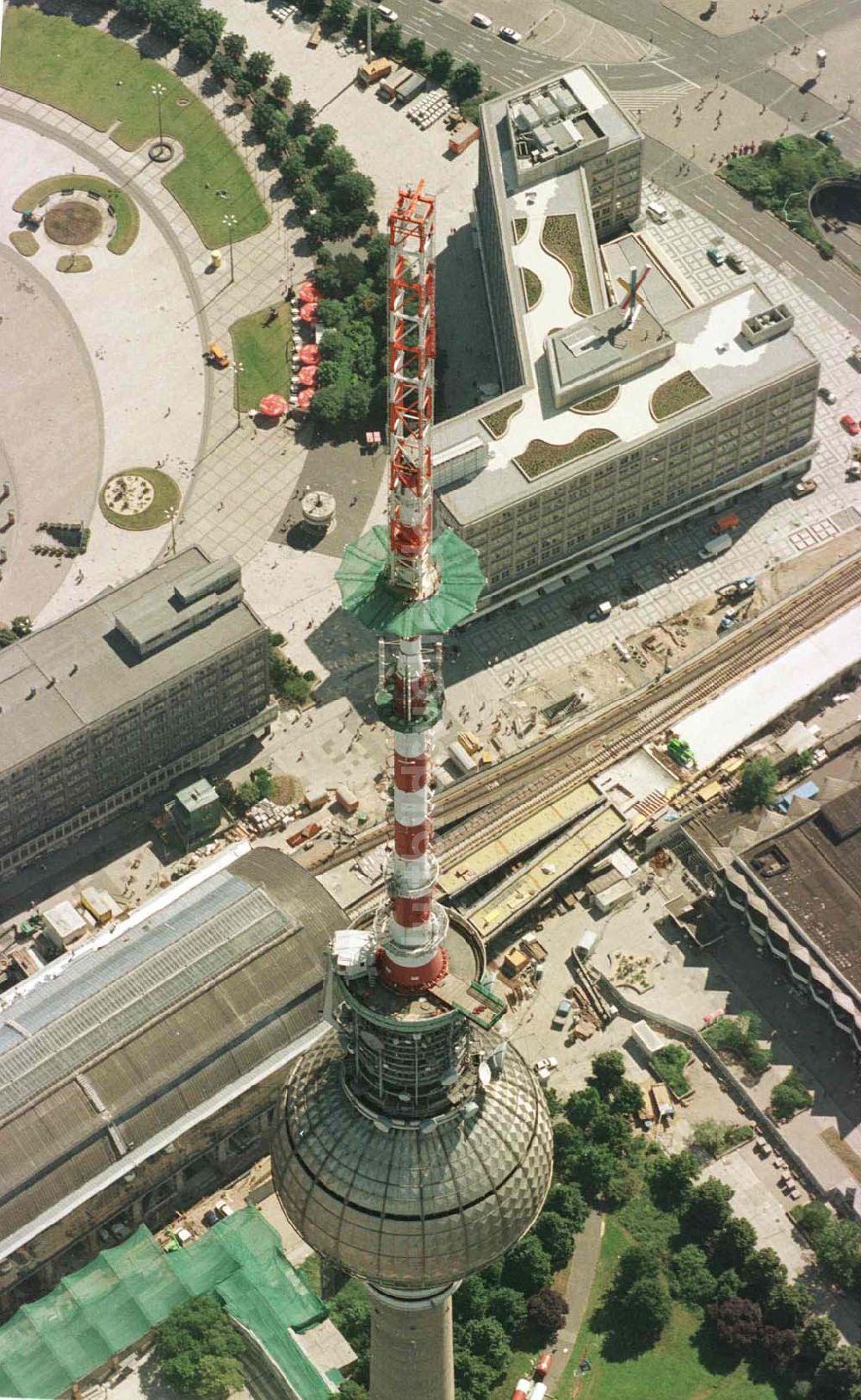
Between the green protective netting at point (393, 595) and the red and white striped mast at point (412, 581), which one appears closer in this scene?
the red and white striped mast at point (412, 581)

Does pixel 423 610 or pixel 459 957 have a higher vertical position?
pixel 423 610

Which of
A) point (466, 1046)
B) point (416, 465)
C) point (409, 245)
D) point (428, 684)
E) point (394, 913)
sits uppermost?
point (409, 245)

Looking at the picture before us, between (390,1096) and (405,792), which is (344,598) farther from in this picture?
(390,1096)

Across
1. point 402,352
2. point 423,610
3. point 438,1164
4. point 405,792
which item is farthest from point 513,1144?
point 402,352

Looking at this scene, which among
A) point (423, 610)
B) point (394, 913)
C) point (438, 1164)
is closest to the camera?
point (423, 610)

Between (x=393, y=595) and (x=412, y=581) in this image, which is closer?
(x=412, y=581)

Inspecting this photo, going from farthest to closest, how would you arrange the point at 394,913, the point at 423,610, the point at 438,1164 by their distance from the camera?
the point at 438,1164 < the point at 394,913 < the point at 423,610

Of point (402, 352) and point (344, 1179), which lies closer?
point (402, 352)

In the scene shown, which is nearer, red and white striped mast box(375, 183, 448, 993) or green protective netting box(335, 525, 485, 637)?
red and white striped mast box(375, 183, 448, 993)
